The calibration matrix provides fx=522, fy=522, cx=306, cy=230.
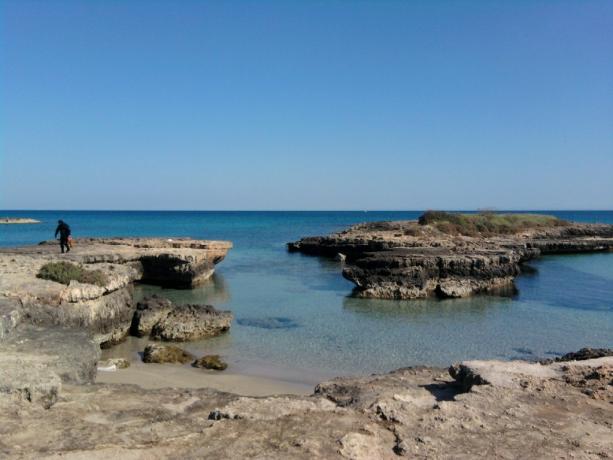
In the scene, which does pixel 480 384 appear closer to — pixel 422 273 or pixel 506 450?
pixel 506 450

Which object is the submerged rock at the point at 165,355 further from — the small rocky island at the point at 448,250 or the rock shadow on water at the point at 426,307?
the small rocky island at the point at 448,250

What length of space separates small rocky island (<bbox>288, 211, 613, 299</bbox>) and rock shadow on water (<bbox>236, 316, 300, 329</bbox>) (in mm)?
Answer: 5787

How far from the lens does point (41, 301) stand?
499 inches

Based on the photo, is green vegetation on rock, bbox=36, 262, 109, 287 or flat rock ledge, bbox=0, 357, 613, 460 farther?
green vegetation on rock, bbox=36, 262, 109, 287

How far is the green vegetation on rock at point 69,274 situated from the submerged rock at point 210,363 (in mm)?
4242

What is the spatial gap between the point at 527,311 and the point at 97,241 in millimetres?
25447

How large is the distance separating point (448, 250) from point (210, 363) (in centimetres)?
2038

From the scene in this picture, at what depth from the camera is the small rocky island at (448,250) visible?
2428cm

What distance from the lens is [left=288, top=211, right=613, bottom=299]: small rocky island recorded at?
2428 centimetres

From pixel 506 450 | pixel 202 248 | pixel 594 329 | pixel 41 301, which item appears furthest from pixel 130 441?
pixel 202 248

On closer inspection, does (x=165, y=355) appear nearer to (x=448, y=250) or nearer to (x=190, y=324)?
(x=190, y=324)

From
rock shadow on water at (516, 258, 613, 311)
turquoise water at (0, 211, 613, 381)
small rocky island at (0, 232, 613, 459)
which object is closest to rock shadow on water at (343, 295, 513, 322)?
turquoise water at (0, 211, 613, 381)

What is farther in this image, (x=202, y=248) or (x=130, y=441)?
(x=202, y=248)

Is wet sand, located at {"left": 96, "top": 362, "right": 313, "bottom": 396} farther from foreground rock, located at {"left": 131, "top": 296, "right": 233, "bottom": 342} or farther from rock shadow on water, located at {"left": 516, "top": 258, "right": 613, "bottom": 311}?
rock shadow on water, located at {"left": 516, "top": 258, "right": 613, "bottom": 311}
